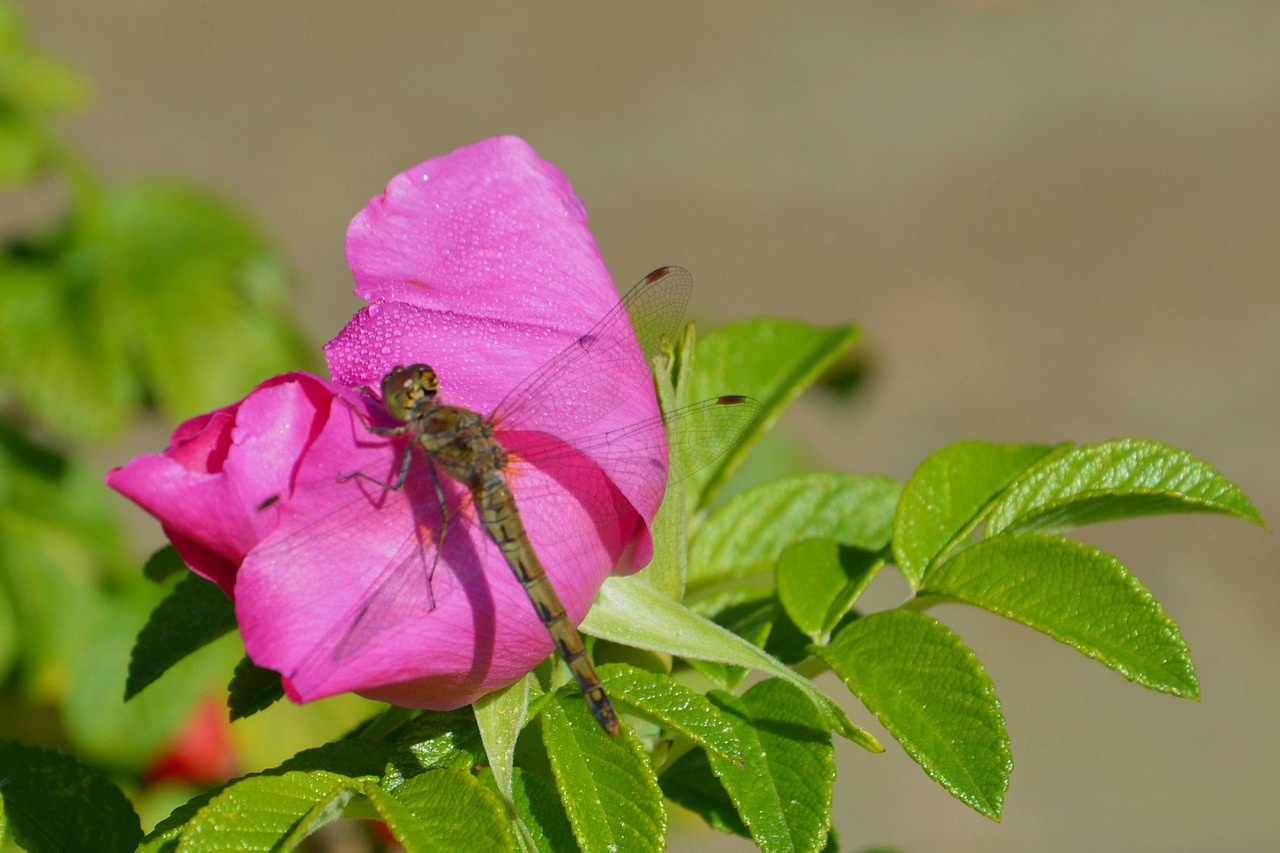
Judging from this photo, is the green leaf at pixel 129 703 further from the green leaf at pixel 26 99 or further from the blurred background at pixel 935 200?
the blurred background at pixel 935 200

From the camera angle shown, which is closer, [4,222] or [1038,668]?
[1038,668]

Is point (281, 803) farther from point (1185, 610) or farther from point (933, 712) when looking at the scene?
point (1185, 610)

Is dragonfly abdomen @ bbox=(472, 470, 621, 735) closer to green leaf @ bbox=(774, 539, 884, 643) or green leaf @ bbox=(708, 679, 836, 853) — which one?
green leaf @ bbox=(708, 679, 836, 853)

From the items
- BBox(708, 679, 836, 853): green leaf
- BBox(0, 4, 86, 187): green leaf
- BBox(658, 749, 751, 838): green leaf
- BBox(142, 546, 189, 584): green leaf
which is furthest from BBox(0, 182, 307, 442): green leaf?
BBox(708, 679, 836, 853): green leaf

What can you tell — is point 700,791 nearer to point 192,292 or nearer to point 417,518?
point 417,518

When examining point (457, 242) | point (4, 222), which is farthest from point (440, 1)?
point (457, 242)

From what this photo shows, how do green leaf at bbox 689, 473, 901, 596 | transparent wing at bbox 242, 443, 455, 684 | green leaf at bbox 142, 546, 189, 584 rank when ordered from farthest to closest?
green leaf at bbox 689, 473, 901, 596 < green leaf at bbox 142, 546, 189, 584 < transparent wing at bbox 242, 443, 455, 684

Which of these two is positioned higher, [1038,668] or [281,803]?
[281,803]
